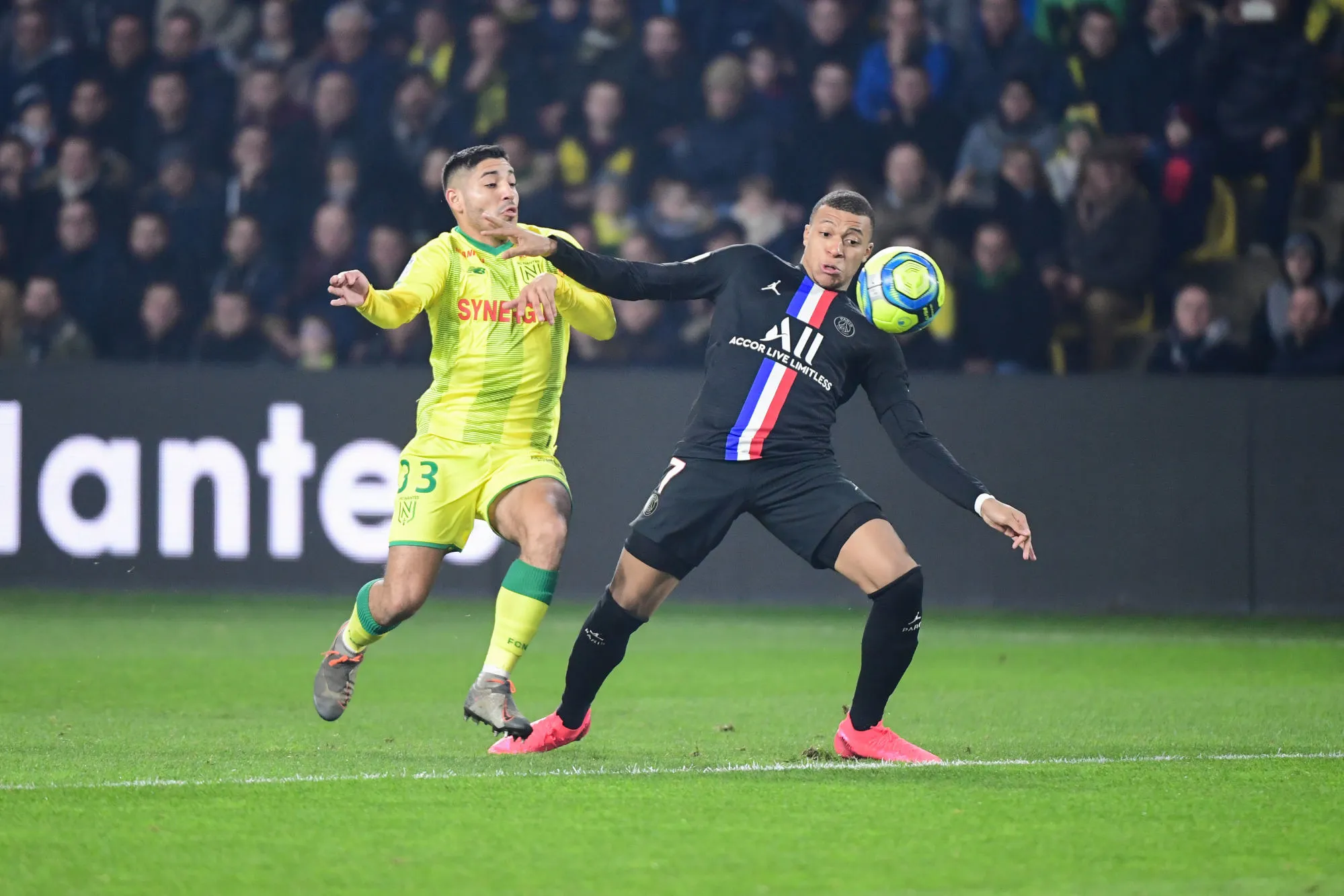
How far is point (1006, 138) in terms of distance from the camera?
12.9 m

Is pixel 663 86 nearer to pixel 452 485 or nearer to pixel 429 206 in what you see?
pixel 429 206

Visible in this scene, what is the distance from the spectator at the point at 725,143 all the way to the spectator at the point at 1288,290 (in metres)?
3.42

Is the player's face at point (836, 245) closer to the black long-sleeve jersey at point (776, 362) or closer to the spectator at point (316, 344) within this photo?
the black long-sleeve jersey at point (776, 362)

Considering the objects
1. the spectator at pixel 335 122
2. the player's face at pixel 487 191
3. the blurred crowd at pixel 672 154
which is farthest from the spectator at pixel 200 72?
the player's face at pixel 487 191

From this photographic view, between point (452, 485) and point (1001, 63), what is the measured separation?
7.88 metres

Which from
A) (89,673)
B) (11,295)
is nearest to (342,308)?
(11,295)

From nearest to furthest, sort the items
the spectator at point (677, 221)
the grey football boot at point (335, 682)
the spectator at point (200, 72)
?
the grey football boot at point (335, 682)
the spectator at point (677, 221)
the spectator at point (200, 72)

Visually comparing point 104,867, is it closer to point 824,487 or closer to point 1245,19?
point 824,487

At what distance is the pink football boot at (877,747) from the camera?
604 cm

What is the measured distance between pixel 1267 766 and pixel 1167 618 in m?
5.91

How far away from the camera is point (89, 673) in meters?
8.84

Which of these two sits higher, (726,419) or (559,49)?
(559,49)

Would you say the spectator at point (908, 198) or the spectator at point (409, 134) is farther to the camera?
the spectator at point (409, 134)

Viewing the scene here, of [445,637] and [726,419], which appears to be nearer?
[726,419]
